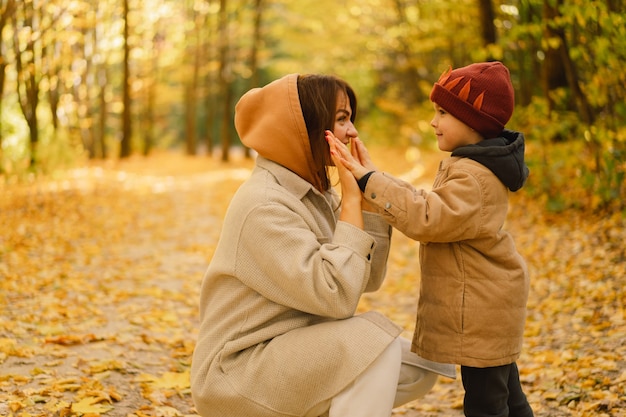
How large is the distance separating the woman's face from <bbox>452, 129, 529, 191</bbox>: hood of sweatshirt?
462 millimetres

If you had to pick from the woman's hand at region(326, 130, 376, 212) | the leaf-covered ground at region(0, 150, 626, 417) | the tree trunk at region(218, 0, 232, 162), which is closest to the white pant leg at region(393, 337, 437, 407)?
the woman's hand at region(326, 130, 376, 212)

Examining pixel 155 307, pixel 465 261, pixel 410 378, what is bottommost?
pixel 155 307

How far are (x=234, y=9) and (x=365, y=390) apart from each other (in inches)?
915

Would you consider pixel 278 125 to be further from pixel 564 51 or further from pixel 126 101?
pixel 126 101

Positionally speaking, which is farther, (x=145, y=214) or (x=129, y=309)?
(x=145, y=214)

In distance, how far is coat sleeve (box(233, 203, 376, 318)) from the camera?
244 centimetres

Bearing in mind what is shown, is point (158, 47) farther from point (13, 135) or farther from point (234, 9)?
point (13, 135)

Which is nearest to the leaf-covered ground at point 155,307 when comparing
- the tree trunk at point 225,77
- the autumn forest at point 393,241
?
the autumn forest at point 393,241

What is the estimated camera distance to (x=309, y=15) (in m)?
21.0

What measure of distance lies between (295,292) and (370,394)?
489mm

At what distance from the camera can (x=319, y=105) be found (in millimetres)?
2707

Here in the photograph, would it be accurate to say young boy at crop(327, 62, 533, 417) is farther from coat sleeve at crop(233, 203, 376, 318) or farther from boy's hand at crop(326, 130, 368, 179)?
coat sleeve at crop(233, 203, 376, 318)

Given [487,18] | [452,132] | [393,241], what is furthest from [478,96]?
[487,18]

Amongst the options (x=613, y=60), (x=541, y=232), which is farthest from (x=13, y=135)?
(x=613, y=60)
